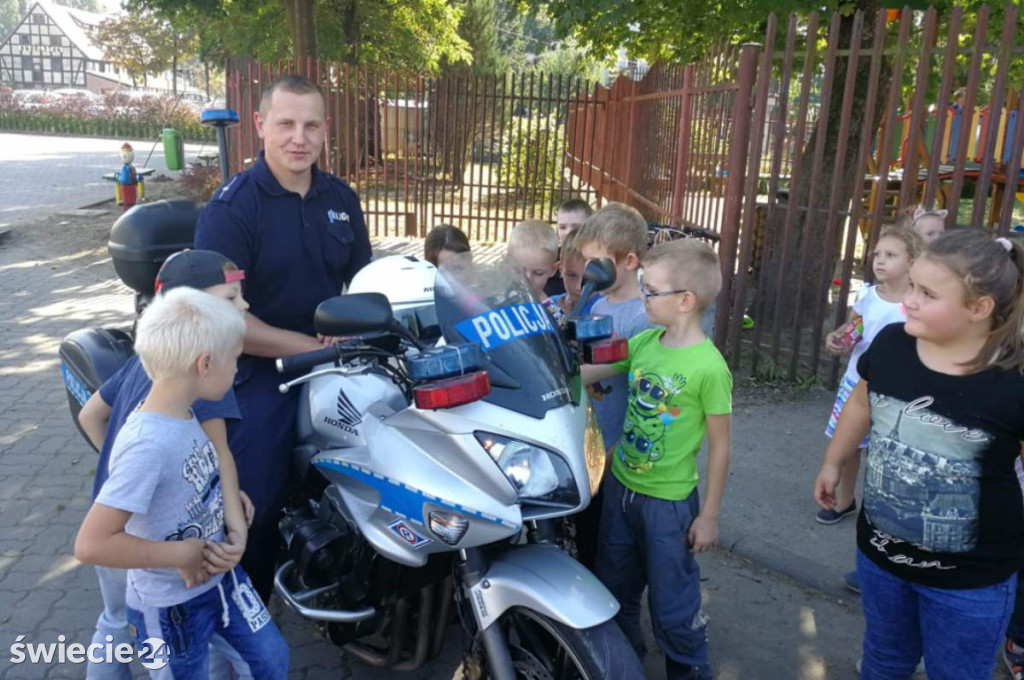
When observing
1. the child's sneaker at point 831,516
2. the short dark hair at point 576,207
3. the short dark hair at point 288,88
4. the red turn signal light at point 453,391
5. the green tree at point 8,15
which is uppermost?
the green tree at point 8,15

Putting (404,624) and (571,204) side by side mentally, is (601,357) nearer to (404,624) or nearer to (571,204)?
(404,624)

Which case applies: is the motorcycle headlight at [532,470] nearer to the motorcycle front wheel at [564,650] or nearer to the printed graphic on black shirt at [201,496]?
the motorcycle front wheel at [564,650]

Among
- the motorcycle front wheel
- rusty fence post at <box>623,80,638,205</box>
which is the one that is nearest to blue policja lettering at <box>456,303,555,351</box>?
the motorcycle front wheel

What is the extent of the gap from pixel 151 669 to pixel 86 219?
13250 millimetres

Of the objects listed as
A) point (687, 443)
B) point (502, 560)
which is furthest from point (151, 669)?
point (687, 443)

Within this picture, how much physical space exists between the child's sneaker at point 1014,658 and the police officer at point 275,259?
107 inches

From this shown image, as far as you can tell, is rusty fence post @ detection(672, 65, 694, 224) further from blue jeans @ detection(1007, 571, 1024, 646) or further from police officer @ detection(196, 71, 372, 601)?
blue jeans @ detection(1007, 571, 1024, 646)

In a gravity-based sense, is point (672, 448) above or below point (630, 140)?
below

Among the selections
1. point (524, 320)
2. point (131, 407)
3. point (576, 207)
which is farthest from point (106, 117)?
point (524, 320)

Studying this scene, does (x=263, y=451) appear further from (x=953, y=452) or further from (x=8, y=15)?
(x=8, y=15)

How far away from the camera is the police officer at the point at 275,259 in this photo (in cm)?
279

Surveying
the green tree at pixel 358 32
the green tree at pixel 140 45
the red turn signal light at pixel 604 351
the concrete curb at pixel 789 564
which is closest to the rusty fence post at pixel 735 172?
the concrete curb at pixel 789 564

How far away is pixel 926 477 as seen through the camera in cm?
237

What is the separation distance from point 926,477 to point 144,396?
86.1 inches
